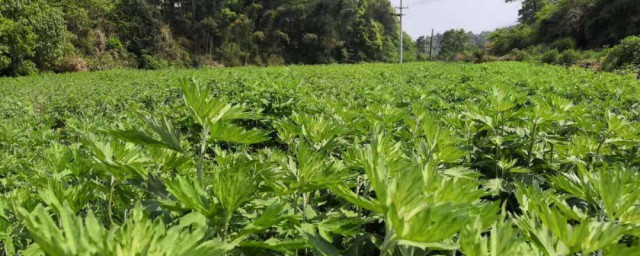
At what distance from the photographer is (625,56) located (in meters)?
15.5

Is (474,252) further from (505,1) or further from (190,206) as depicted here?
(505,1)

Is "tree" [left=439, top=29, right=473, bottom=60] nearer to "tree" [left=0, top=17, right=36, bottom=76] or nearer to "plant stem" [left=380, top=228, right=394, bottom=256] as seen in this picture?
"tree" [left=0, top=17, right=36, bottom=76]

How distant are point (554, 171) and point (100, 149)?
1.50m

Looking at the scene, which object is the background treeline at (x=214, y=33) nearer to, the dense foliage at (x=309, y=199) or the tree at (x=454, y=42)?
the tree at (x=454, y=42)

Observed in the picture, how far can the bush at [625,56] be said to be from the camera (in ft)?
48.6

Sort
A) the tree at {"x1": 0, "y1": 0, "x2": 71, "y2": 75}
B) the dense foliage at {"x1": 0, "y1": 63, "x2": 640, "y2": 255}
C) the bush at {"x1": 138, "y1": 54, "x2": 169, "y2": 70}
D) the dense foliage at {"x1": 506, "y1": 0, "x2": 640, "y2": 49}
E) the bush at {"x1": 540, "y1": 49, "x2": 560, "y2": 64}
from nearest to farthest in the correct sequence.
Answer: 1. the dense foliage at {"x1": 0, "y1": 63, "x2": 640, "y2": 255}
2. the tree at {"x1": 0, "y1": 0, "x2": 71, "y2": 75}
3. the bush at {"x1": 540, "y1": 49, "x2": 560, "y2": 64}
4. the dense foliage at {"x1": 506, "y1": 0, "x2": 640, "y2": 49}
5. the bush at {"x1": 138, "y1": 54, "x2": 169, "y2": 70}

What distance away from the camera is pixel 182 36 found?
43.8 metres

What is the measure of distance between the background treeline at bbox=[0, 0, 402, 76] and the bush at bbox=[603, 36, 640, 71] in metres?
26.2

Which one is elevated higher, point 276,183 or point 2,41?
point 2,41

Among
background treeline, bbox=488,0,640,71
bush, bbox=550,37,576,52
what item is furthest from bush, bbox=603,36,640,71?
bush, bbox=550,37,576,52

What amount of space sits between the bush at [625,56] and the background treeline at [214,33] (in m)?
26.2

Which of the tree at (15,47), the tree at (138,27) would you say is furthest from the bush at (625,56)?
the tree at (138,27)

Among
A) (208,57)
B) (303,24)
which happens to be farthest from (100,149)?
(303,24)

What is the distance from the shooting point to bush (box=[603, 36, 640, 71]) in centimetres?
1482
